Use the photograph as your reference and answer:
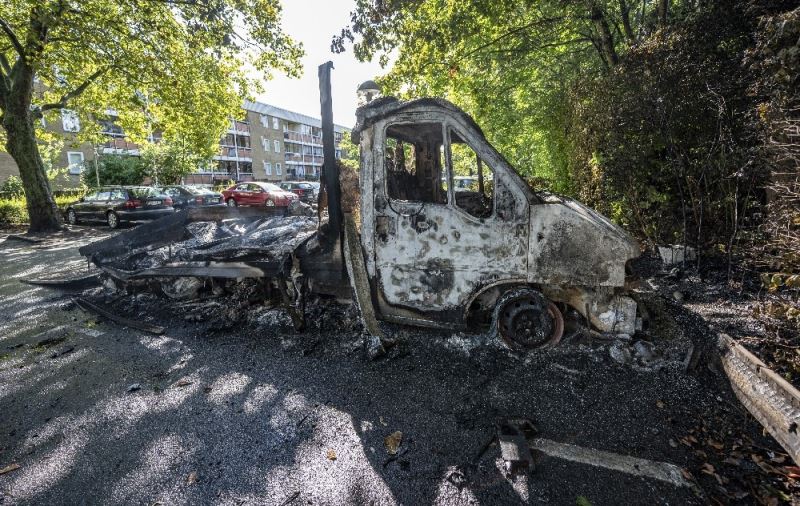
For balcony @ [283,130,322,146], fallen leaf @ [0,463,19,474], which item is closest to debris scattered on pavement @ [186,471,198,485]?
fallen leaf @ [0,463,19,474]

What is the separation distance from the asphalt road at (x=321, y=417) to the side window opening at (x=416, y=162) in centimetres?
149

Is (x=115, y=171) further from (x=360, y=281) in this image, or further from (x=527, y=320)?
(x=527, y=320)

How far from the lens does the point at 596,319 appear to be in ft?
10.5

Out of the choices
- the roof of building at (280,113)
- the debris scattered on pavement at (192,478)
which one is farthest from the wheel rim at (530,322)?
the roof of building at (280,113)

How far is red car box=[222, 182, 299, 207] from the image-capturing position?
18.8m

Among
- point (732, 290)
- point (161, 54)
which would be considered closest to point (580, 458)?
point (732, 290)

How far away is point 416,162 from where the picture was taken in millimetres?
4074

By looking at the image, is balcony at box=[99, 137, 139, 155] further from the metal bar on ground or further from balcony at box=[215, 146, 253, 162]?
the metal bar on ground

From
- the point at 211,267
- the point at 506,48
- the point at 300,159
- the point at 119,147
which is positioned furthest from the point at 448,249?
the point at 300,159

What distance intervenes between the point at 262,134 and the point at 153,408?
53.7 m

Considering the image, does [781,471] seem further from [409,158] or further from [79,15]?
[79,15]

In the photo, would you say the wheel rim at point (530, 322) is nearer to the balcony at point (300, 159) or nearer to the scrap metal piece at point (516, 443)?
the scrap metal piece at point (516, 443)

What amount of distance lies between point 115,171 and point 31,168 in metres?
17.8

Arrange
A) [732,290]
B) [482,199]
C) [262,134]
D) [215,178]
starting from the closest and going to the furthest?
1. [482,199]
2. [732,290]
3. [215,178]
4. [262,134]
